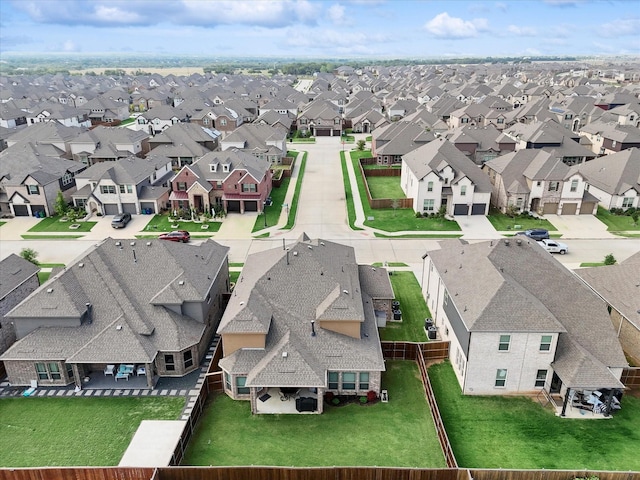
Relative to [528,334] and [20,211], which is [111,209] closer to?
[20,211]

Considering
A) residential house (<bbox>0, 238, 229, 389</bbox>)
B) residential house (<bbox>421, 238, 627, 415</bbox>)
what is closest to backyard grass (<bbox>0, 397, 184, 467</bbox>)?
residential house (<bbox>0, 238, 229, 389</bbox>)

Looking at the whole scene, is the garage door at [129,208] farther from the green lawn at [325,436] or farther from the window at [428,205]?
the green lawn at [325,436]

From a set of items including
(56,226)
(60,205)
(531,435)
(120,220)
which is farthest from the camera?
(60,205)

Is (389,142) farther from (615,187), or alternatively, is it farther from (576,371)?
(576,371)

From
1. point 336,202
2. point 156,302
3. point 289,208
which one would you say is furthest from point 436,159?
point 156,302

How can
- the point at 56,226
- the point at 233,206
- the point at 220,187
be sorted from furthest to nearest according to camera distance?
the point at 233,206
the point at 220,187
the point at 56,226

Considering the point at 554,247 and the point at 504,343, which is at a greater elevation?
the point at 504,343

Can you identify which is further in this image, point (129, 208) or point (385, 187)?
point (385, 187)

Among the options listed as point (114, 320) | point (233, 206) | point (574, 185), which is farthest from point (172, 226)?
point (574, 185)
